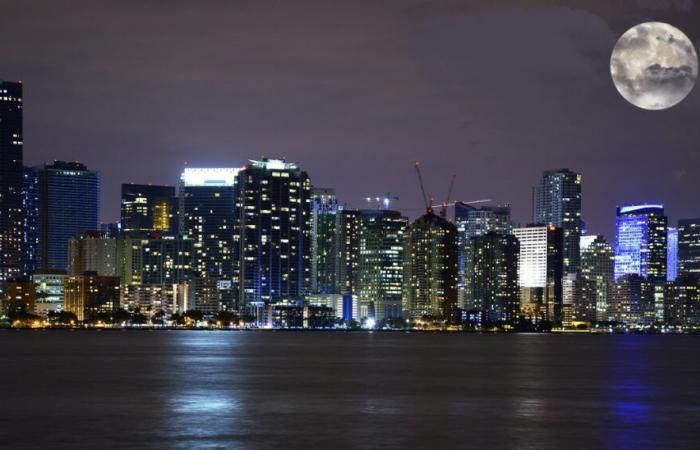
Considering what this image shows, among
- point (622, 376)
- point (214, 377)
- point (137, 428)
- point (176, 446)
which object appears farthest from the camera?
point (622, 376)

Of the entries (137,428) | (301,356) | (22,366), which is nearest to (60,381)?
(22,366)

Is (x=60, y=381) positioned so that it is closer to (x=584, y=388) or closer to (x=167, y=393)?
(x=167, y=393)

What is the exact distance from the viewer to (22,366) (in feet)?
458

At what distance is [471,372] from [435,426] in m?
61.4

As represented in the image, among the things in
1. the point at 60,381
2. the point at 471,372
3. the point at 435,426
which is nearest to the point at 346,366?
the point at 471,372

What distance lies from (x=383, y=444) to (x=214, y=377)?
191 feet

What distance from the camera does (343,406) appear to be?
85.1 meters

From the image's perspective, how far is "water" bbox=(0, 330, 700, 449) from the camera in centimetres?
6588

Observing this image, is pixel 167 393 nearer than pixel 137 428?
No

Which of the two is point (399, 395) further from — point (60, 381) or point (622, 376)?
point (622, 376)

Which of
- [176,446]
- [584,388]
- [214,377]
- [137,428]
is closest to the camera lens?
[176,446]

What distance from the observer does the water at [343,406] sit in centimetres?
6588

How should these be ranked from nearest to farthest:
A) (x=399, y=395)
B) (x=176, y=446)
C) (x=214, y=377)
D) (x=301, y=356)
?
(x=176, y=446), (x=399, y=395), (x=214, y=377), (x=301, y=356)

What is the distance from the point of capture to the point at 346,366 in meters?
146
